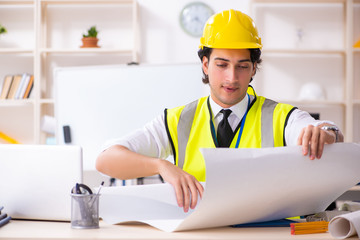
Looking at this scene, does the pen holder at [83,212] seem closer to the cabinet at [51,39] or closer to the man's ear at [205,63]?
the man's ear at [205,63]

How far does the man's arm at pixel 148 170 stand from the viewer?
126 centimetres

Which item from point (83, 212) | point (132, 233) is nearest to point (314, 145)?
point (132, 233)

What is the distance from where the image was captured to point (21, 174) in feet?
4.43

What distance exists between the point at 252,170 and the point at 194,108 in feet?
2.66

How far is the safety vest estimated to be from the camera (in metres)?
1.77

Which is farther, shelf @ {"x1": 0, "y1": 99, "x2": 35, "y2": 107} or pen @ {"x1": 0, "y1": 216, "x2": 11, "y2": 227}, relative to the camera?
shelf @ {"x1": 0, "y1": 99, "x2": 35, "y2": 107}

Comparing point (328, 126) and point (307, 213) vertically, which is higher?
point (328, 126)

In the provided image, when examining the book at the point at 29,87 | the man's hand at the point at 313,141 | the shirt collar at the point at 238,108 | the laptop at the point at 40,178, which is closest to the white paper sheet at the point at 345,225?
the man's hand at the point at 313,141

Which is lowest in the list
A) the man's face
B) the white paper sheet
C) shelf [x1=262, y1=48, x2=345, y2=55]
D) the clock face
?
the white paper sheet

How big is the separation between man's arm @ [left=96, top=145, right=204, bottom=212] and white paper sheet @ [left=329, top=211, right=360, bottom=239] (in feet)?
1.03

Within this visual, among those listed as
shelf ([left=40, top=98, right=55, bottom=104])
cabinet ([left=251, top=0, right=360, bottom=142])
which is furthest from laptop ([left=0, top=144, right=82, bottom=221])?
cabinet ([left=251, top=0, right=360, bottom=142])

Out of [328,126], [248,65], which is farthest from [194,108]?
[328,126]

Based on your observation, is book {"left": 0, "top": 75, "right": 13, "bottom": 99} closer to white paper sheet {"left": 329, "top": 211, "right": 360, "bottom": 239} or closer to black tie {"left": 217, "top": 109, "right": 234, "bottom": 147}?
black tie {"left": 217, "top": 109, "right": 234, "bottom": 147}

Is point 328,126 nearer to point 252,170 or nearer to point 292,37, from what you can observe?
point 252,170
